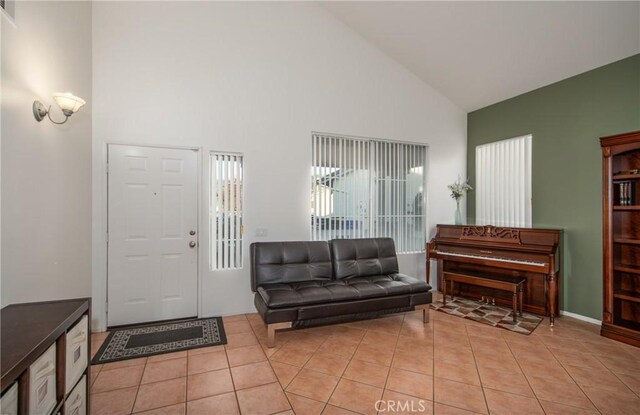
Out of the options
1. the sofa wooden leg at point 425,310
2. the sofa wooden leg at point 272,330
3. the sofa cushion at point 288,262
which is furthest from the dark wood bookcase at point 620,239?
the sofa wooden leg at point 272,330

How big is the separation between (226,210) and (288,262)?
101 centimetres

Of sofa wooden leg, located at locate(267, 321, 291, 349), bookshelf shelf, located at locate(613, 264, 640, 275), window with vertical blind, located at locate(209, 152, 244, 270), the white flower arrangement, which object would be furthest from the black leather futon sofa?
bookshelf shelf, located at locate(613, 264, 640, 275)

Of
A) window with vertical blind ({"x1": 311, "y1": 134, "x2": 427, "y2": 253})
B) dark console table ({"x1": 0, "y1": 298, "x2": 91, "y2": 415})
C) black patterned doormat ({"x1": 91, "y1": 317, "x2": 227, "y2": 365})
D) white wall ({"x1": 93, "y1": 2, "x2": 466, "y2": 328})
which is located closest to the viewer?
dark console table ({"x1": 0, "y1": 298, "x2": 91, "y2": 415})

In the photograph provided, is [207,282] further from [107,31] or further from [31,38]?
[107,31]

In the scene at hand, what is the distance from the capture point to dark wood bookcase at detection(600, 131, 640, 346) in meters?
2.95

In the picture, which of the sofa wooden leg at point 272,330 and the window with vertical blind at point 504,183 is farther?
the window with vertical blind at point 504,183

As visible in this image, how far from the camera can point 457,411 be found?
6.41 feet

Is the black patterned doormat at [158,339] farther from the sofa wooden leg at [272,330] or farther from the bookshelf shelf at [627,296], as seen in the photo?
the bookshelf shelf at [627,296]

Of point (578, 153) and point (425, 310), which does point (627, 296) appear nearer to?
point (578, 153)

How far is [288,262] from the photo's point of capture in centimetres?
354

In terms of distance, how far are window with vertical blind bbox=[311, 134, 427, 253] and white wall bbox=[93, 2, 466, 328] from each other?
0.18 metres

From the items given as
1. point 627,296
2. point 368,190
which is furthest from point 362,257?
point 627,296

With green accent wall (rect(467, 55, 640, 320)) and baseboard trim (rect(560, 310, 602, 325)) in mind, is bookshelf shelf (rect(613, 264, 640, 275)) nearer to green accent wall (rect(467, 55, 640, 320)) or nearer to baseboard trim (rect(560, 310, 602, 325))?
green accent wall (rect(467, 55, 640, 320))

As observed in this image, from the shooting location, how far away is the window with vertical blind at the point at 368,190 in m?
4.20
